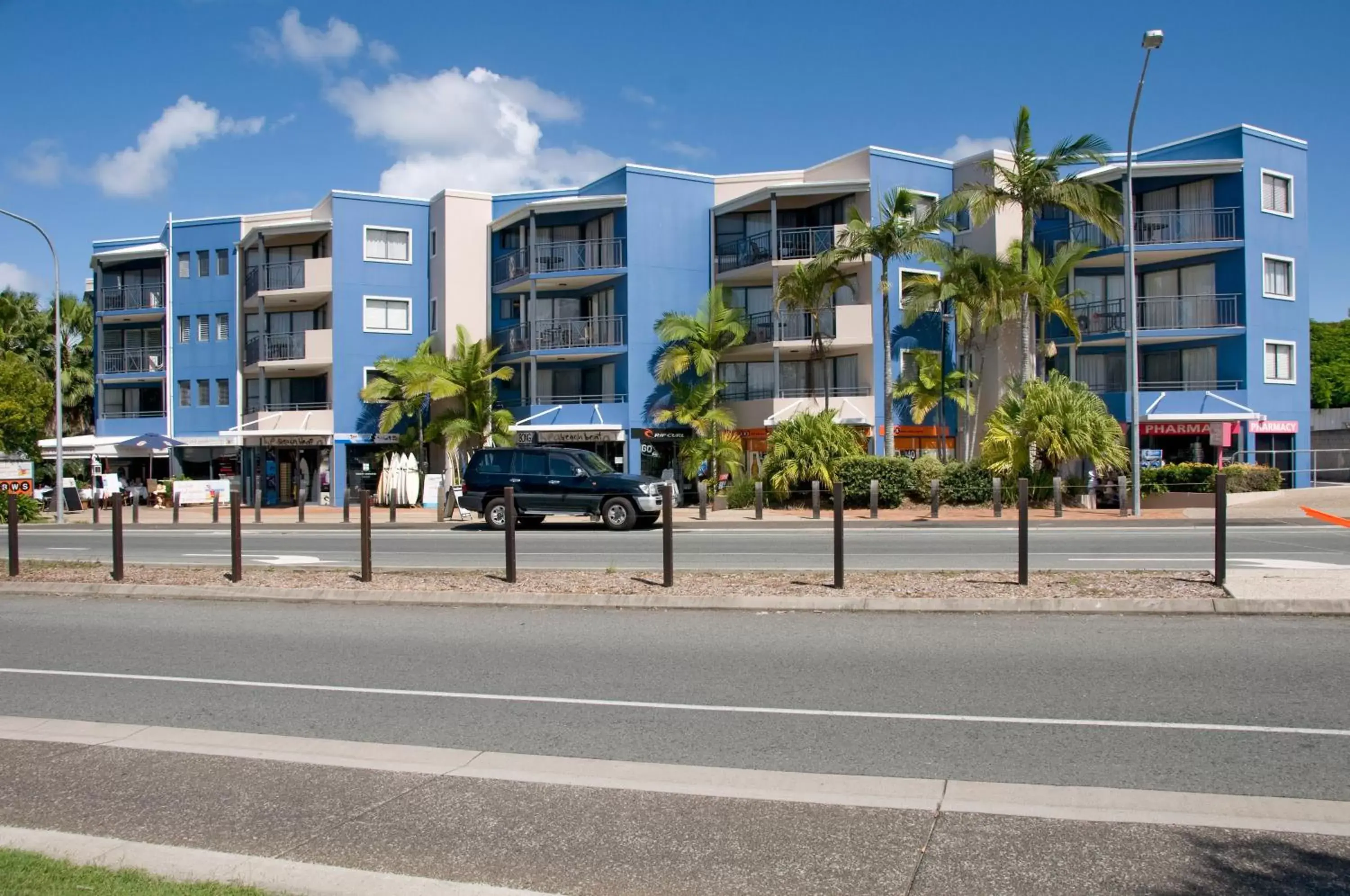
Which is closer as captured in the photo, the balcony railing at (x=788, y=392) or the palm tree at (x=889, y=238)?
the palm tree at (x=889, y=238)

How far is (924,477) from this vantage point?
29969 millimetres

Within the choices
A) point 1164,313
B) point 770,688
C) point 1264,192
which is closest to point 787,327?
point 1164,313

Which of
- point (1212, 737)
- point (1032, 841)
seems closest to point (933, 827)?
point (1032, 841)

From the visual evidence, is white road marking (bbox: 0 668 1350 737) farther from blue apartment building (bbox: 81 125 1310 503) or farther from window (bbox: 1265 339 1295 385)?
window (bbox: 1265 339 1295 385)

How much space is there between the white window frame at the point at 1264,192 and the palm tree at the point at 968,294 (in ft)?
26.0

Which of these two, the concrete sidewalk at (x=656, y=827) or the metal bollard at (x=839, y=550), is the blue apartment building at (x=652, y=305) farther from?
the concrete sidewalk at (x=656, y=827)

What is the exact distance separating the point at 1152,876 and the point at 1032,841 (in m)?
0.53

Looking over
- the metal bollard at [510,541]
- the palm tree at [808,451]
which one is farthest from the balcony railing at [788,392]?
the metal bollard at [510,541]

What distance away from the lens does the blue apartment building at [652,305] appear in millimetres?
35781

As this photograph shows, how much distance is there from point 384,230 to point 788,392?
16503mm

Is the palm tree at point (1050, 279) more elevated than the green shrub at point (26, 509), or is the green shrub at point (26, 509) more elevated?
the palm tree at point (1050, 279)

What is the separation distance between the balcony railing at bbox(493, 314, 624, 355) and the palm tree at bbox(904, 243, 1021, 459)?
10.00 m

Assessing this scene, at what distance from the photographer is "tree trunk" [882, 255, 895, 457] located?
3328 cm

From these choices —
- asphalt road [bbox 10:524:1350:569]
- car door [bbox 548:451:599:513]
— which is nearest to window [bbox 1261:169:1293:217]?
asphalt road [bbox 10:524:1350:569]
